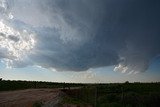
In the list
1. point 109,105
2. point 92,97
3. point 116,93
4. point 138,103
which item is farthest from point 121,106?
point 116,93

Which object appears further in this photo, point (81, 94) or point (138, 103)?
point (138, 103)

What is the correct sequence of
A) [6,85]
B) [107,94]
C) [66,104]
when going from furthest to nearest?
[6,85] < [107,94] < [66,104]

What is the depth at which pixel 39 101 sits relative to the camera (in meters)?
23.6

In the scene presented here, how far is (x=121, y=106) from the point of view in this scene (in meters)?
28.5

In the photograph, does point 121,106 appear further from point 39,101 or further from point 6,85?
point 6,85

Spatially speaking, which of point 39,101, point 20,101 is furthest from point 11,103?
point 39,101

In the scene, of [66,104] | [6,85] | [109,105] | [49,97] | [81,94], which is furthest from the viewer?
[6,85]

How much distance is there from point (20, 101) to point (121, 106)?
32.2 ft

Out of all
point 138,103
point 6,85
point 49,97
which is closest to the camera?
point 49,97

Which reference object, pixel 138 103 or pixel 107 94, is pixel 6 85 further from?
pixel 138 103

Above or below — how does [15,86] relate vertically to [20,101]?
above

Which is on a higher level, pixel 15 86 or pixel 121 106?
pixel 15 86

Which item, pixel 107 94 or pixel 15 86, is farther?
pixel 15 86

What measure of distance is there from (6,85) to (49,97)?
25763 millimetres
